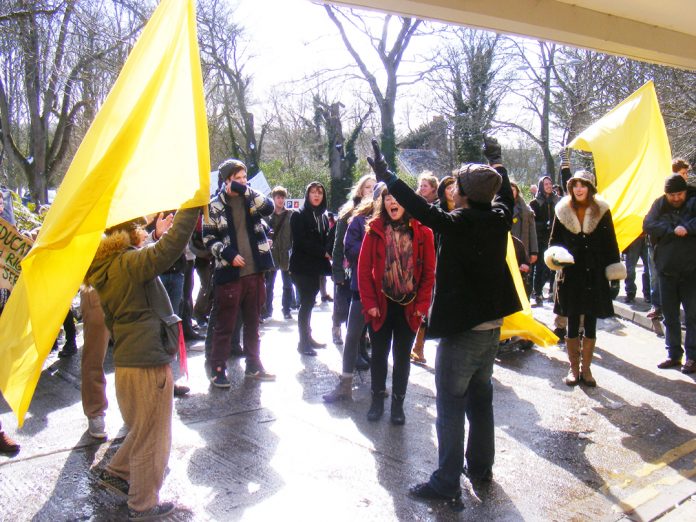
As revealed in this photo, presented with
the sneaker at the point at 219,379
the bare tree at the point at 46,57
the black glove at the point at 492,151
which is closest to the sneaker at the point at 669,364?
the black glove at the point at 492,151

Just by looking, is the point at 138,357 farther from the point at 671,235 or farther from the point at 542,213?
the point at 542,213

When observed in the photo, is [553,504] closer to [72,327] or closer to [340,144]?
[72,327]

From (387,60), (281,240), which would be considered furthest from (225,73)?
(281,240)

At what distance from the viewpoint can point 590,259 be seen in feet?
19.4

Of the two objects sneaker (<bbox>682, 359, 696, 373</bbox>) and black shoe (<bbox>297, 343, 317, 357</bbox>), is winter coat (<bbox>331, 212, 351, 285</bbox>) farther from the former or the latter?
sneaker (<bbox>682, 359, 696, 373</bbox>)

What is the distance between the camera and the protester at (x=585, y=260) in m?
5.84

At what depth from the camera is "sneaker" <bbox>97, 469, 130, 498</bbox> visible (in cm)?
385

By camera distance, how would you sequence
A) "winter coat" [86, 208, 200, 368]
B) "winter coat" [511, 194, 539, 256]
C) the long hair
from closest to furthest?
"winter coat" [86, 208, 200, 368], the long hair, "winter coat" [511, 194, 539, 256]

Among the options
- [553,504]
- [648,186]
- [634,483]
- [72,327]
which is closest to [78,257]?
[553,504]

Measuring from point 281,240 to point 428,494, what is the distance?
6223 mm

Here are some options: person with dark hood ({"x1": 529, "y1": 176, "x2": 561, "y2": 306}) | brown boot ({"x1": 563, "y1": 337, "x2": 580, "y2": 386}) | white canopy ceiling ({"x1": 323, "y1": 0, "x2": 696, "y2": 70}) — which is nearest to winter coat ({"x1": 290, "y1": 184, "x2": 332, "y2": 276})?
brown boot ({"x1": 563, "y1": 337, "x2": 580, "y2": 386})

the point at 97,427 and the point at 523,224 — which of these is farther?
the point at 523,224

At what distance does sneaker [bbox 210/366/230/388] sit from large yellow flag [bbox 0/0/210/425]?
252 cm

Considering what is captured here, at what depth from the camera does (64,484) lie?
3934 mm
